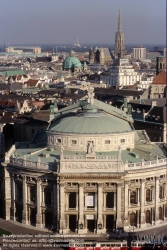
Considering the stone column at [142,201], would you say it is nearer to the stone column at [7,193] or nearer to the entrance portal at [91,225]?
the entrance portal at [91,225]

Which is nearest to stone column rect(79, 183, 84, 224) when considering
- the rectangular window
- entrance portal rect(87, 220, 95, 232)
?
the rectangular window

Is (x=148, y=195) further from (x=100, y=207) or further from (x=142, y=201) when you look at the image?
(x=100, y=207)

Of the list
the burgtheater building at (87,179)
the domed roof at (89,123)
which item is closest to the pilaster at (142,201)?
the burgtheater building at (87,179)

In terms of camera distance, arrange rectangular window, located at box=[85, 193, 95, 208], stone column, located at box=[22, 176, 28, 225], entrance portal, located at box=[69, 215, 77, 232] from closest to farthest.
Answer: rectangular window, located at box=[85, 193, 95, 208]
entrance portal, located at box=[69, 215, 77, 232]
stone column, located at box=[22, 176, 28, 225]

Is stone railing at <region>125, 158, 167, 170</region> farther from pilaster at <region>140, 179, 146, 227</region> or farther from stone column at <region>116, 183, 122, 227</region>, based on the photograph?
stone column at <region>116, 183, 122, 227</region>

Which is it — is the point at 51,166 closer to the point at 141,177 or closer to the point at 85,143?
the point at 85,143

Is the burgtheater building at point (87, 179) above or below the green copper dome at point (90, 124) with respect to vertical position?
below

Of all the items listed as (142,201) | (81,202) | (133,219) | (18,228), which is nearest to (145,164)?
(142,201)

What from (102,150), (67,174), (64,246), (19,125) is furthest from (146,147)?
(19,125)
